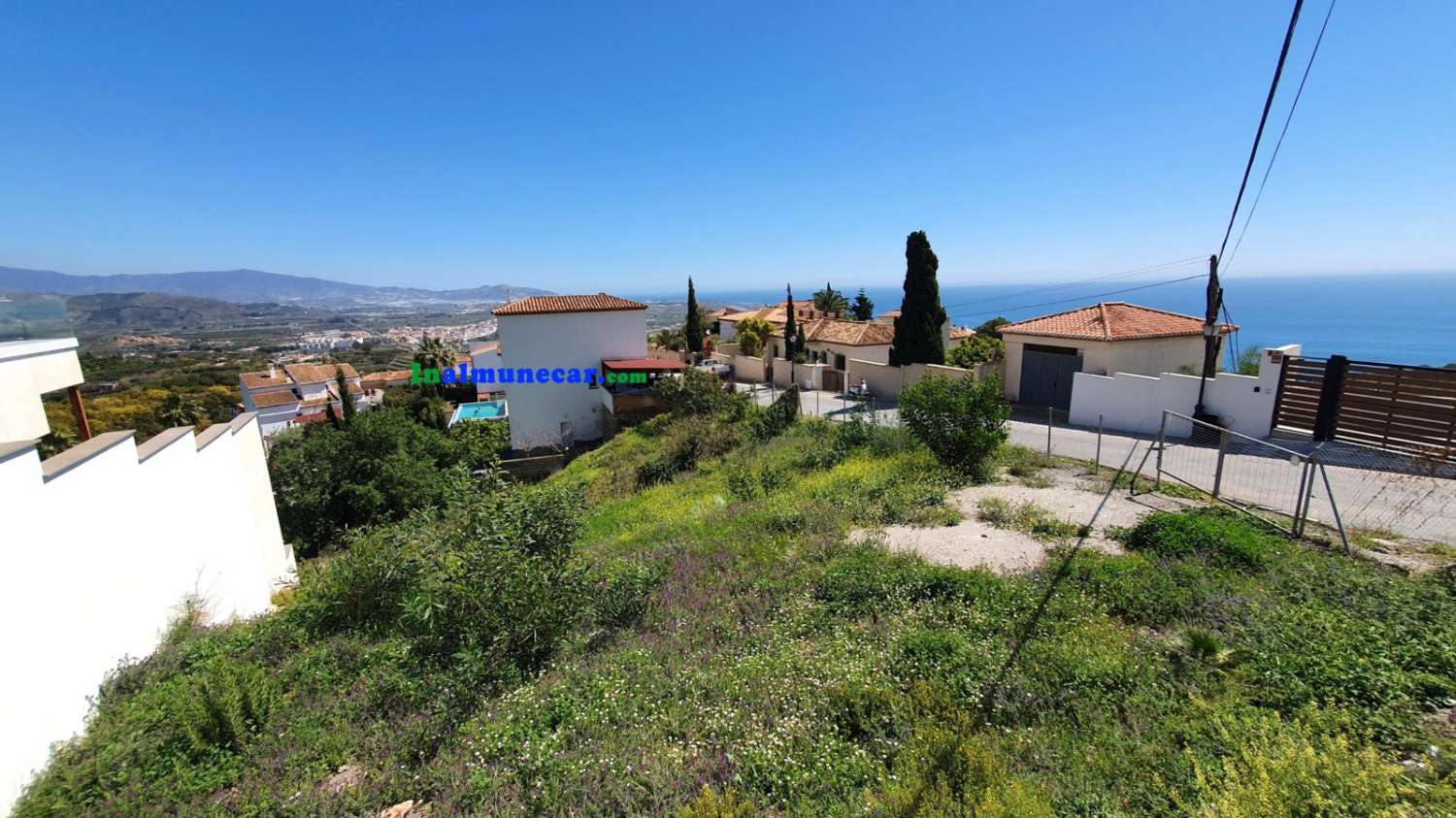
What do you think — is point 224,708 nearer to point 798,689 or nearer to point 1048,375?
point 798,689

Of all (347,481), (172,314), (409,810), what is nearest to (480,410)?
(347,481)

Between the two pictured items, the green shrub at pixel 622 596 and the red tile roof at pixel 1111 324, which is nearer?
the green shrub at pixel 622 596

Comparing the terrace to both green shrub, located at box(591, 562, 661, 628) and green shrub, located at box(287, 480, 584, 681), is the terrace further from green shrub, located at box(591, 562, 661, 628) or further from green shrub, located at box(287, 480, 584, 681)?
Answer: green shrub, located at box(591, 562, 661, 628)

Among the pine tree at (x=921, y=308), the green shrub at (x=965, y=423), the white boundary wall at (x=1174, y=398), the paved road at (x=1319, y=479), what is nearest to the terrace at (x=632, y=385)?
the pine tree at (x=921, y=308)

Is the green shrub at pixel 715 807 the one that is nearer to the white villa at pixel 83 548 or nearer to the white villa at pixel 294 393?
the white villa at pixel 83 548

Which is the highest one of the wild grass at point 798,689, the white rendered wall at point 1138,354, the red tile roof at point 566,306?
the red tile roof at point 566,306

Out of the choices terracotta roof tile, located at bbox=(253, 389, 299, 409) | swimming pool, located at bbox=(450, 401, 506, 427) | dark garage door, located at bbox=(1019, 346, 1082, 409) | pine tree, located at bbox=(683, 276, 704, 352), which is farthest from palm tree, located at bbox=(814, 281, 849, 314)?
terracotta roof tile, located at bbox=(253, 389, 299, 409)
